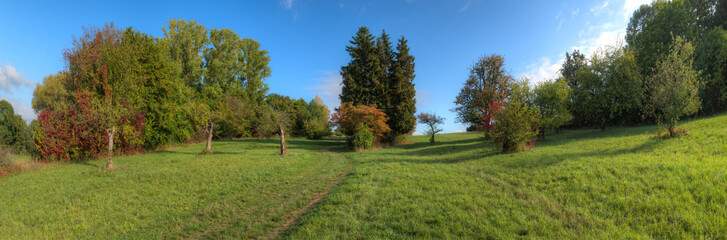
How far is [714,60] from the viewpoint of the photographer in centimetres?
2581

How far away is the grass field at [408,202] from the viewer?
5047mm

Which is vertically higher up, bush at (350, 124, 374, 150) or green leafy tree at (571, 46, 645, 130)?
green leafy tree at (571, 46, 645, 130)

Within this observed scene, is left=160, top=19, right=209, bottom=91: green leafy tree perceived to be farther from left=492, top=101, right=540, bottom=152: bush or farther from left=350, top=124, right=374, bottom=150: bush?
left=492, top=101, right=540, bottom=152: bush

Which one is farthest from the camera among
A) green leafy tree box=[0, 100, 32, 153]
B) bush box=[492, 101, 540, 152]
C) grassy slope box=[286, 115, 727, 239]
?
green leafy tree box=[0, 100, 32, 153]

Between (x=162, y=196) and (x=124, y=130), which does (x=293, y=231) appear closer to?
(x=162, y=196)

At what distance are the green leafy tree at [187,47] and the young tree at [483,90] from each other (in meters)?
35.8

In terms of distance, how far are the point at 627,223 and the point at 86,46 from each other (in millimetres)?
31679

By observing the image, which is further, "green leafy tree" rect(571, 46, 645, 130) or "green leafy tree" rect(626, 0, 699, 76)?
"green leafy tree" rect(626, 0, 699, 76)

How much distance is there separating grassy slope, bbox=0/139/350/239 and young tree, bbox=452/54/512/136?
71.9 feet

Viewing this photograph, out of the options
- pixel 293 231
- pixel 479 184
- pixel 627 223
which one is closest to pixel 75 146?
pixel 293 231

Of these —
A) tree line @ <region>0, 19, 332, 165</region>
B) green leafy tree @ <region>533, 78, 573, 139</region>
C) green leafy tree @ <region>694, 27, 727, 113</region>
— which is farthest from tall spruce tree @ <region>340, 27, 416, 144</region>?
green leafy tree @ <region>694, 27, 727, 113</region>

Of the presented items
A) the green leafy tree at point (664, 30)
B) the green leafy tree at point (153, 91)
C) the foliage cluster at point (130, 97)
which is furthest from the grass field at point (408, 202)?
the green leafy tree at point (664, 30)

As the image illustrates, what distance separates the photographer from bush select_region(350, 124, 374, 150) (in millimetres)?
25766

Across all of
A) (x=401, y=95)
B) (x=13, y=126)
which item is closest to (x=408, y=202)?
(x=401, y=95)
